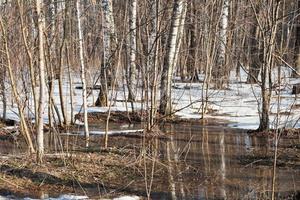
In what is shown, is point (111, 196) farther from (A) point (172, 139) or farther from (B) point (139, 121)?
(B) point (139, 121)

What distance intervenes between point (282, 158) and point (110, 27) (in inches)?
393

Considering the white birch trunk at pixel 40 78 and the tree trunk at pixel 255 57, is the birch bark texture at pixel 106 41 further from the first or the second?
the white birch trunk at pixel 40 78

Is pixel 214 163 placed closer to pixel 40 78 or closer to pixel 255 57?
pixel 40 78

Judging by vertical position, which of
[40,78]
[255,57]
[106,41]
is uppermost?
[106,41]

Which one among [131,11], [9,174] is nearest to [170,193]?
[9,174]

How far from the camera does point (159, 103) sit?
1595cm

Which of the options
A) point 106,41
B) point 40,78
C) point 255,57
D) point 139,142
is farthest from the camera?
point 255,57

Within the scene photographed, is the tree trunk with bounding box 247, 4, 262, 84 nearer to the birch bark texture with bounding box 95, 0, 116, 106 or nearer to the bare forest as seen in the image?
the bare forest

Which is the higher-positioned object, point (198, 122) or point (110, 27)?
point (110, 27)

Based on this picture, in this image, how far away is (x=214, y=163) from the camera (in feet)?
30.3

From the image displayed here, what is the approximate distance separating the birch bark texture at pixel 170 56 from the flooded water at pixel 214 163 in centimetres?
157

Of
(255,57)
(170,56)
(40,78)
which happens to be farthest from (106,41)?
(255,57)

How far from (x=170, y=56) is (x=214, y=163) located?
19.6 ft

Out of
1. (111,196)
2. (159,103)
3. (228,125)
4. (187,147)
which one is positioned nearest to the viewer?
(111,196)
